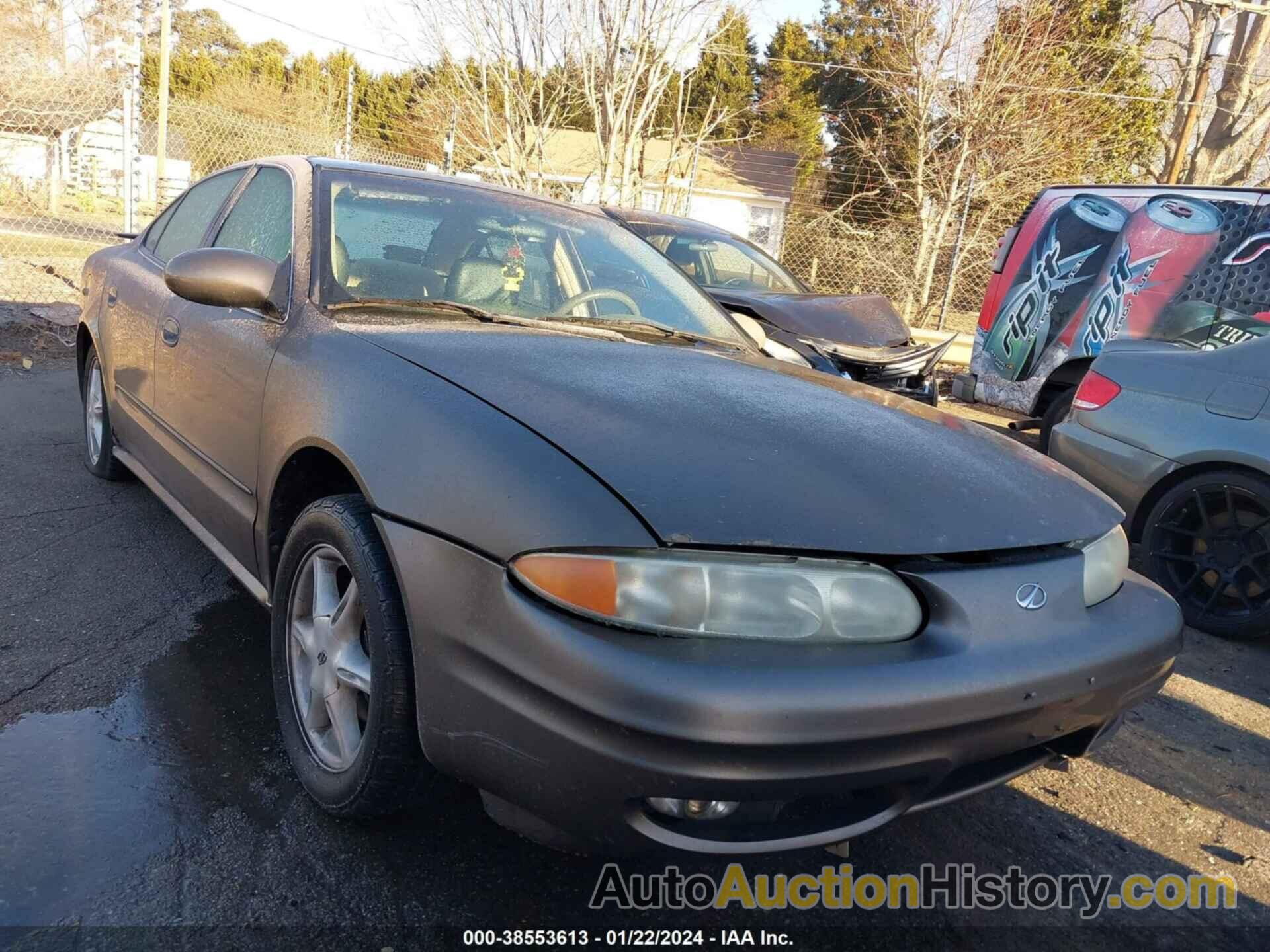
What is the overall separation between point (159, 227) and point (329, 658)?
2.84 metres

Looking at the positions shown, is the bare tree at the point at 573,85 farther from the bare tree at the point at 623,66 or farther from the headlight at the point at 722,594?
the headlight at the point at 722,594

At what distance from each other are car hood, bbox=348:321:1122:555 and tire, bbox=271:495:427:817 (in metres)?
0.42

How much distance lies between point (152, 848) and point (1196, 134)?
22.1 metres

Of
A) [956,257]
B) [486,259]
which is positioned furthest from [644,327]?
[956,257]

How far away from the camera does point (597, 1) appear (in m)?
10.4

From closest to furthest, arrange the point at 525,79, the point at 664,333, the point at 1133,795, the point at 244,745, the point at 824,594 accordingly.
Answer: the point at 824,594 → the point at 244,745 → the point at 1133,795 → the point at 664,333 → the point at 525,79

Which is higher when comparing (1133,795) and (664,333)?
(664,333)

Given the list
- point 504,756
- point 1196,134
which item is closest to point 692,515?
point 504,756

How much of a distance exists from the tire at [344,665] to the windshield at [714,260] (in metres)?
5.42

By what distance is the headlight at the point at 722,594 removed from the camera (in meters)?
1.53

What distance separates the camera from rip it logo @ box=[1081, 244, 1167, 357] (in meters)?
6.19

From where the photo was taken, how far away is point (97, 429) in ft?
14.2

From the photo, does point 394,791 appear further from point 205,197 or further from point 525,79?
point 525,79

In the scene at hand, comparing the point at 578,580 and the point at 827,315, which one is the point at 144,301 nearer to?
the point at 578,580
